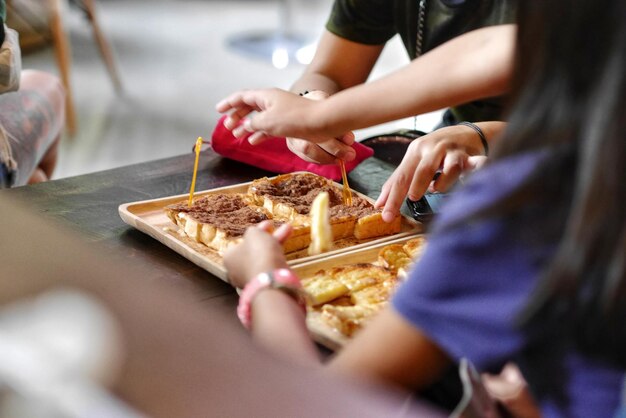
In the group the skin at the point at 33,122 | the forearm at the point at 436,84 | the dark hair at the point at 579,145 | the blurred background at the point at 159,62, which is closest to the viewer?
the dark hair at the point at 579,145

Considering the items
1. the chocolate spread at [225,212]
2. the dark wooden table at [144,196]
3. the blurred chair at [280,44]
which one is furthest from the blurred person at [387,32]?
the blurred chair at [280,44]

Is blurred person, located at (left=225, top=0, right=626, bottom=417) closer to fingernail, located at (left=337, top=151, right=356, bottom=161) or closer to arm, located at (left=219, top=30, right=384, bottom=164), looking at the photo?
fingernail, located at (left=337, top=151, right=356, bottom=161)

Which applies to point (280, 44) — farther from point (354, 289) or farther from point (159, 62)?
point (354, 289)

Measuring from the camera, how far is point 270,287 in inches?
37.9

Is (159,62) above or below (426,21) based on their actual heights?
below

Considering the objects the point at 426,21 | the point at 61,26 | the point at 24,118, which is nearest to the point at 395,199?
the point at 426,21

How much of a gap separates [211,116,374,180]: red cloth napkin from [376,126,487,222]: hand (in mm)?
267

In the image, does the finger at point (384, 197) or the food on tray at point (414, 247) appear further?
the finger at point (384, 197)

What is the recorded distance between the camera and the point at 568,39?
2.19 feet

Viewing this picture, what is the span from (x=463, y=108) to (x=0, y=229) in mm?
1523

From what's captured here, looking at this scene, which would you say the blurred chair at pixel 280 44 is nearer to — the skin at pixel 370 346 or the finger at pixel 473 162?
the finger at pixel 473 162

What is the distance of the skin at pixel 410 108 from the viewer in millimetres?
1025

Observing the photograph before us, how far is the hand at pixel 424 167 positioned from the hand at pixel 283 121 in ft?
0.44

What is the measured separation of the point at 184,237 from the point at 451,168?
0.52 m
